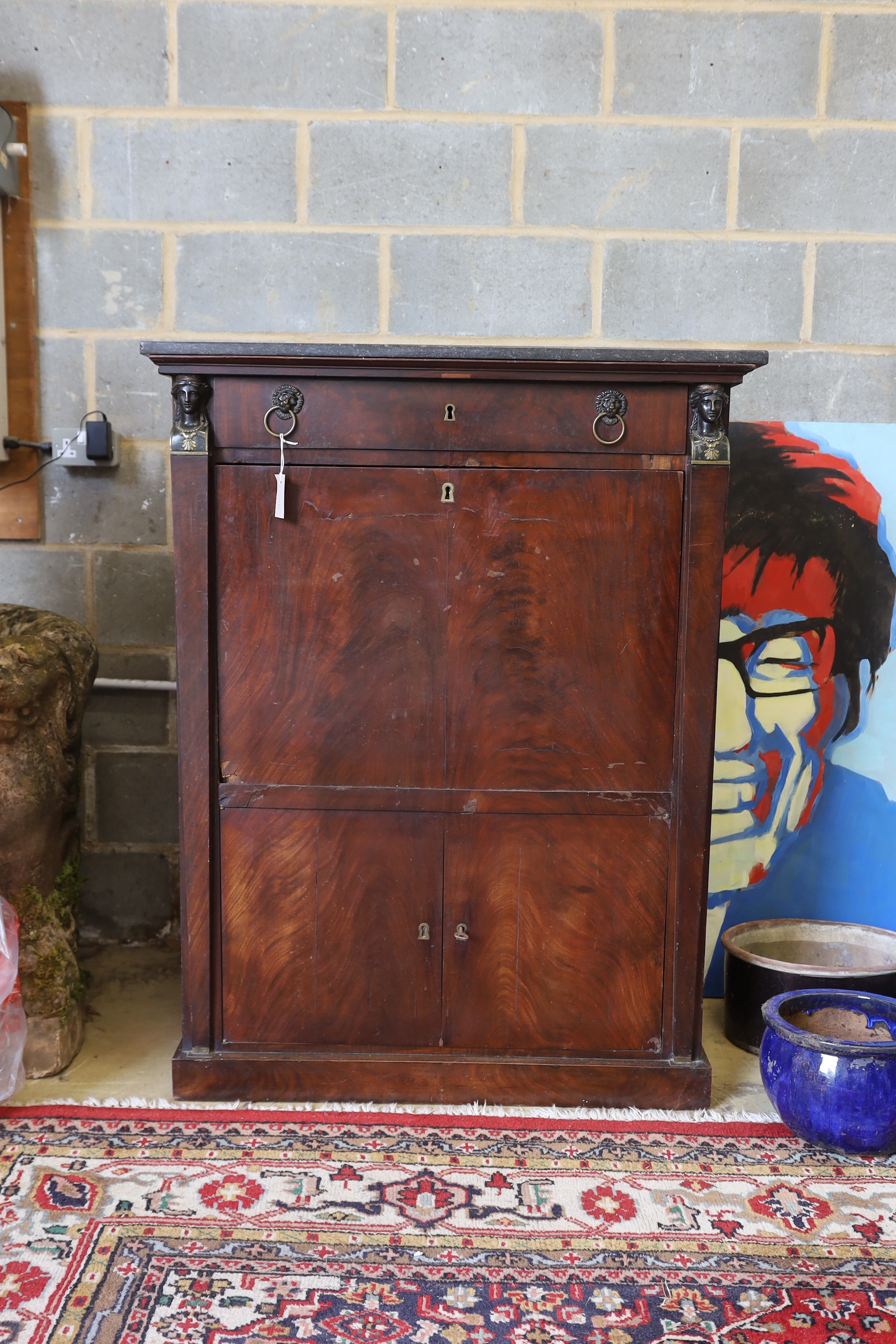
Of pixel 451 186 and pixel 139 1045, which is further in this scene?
pixel 451 186

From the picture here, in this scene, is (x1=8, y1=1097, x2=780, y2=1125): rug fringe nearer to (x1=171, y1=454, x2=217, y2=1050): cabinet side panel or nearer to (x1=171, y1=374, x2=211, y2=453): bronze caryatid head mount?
(x1=171, y1=454, x2=217, y2=1050): cabinet side panel

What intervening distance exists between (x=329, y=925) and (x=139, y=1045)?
1.94 feet

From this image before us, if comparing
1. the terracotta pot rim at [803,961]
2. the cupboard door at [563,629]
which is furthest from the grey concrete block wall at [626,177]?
the terracotta pot rim at [803,961]

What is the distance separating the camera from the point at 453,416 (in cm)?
166

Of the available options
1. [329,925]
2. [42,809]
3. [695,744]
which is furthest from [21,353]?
[695,744]

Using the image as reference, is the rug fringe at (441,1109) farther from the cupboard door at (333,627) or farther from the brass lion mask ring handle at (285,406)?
the brass lion mask ring handle at (285,406)

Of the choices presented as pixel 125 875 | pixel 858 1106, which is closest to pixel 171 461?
pixel 125 875

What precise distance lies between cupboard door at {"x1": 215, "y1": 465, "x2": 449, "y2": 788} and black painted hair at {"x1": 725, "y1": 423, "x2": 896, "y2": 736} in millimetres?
943

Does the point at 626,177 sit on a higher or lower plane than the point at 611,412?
higher

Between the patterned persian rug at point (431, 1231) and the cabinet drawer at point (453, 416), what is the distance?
1240 mm

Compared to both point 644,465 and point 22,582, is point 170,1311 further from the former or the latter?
point 22,582

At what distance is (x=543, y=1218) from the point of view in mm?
1478

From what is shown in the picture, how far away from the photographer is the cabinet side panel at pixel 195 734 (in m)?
1.66

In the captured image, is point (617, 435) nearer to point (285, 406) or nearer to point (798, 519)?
point (285, 406)
